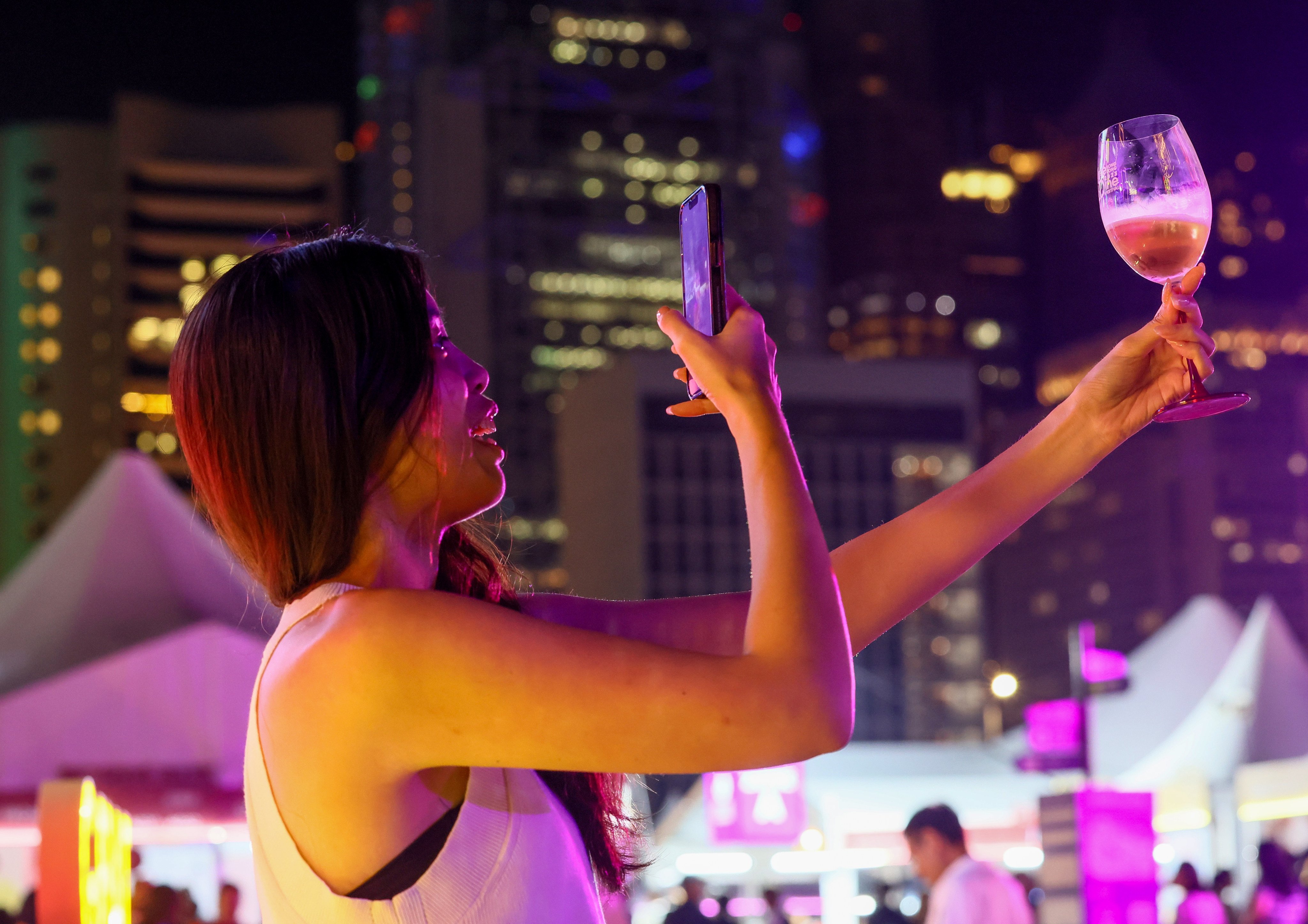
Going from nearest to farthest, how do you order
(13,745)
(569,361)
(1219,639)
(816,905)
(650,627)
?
(650,627)
(13,745)
(1219,639)
(816,905)
(569,361)

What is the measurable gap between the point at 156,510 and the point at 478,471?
17453 millimetres

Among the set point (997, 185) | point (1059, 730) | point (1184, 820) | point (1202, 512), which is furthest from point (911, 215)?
point (1059, 730)

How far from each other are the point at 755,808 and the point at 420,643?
1351cm

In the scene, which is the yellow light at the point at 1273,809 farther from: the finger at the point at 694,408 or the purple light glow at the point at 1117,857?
the finger at the point at 694,408

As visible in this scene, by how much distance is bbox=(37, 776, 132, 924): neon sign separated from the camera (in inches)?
152

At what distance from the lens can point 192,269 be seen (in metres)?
88.6

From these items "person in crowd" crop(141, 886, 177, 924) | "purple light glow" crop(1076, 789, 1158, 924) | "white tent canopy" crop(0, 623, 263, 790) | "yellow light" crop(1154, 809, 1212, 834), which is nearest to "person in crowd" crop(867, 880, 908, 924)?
"purple light glow" crop(1076, 789, 1158, 924)

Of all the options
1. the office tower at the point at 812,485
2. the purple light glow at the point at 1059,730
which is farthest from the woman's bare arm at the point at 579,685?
the office tower at the point at 812,485

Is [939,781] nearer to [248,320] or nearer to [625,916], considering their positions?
[625,916]

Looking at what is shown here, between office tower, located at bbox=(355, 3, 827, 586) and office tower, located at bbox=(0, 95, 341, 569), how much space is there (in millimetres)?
7240

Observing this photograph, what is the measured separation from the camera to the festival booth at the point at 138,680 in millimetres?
14148

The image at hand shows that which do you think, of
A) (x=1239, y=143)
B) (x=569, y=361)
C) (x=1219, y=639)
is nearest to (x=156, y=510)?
(x=1219, y=639)

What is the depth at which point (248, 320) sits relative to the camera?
4.14 feet

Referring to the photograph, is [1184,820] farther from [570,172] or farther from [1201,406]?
[570,172]
